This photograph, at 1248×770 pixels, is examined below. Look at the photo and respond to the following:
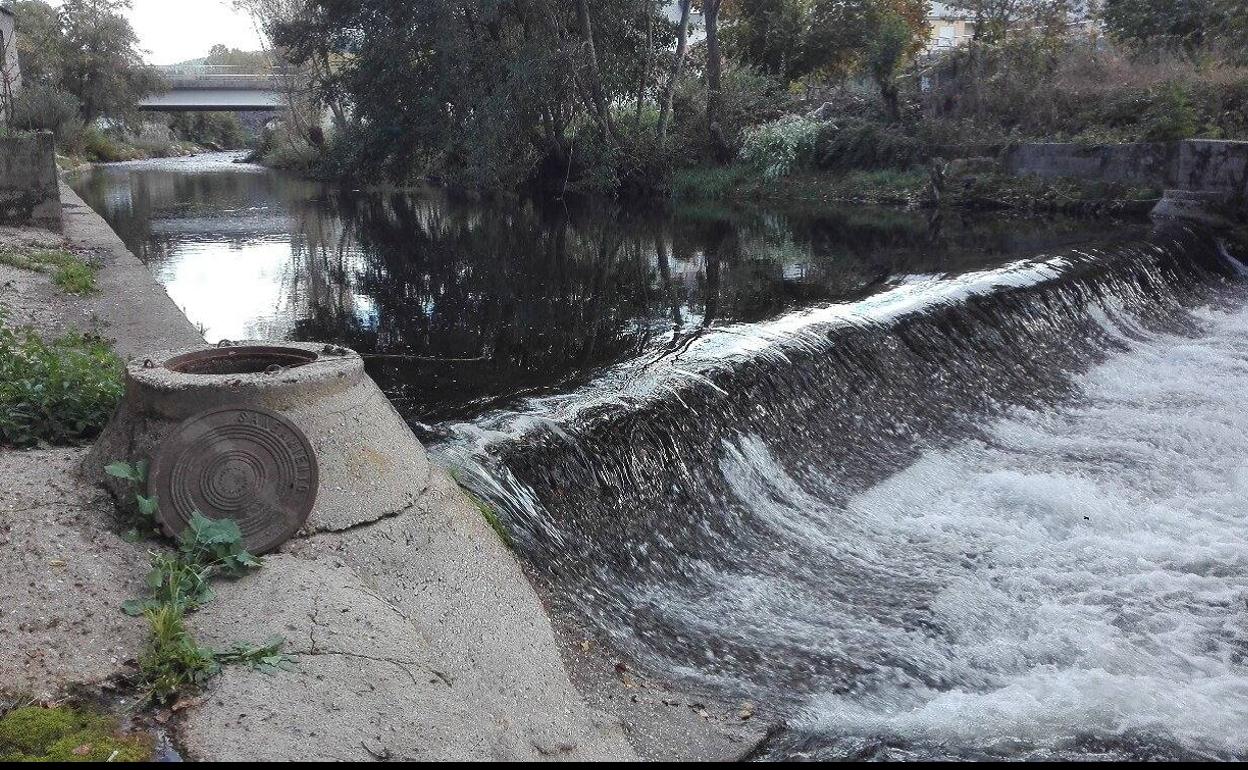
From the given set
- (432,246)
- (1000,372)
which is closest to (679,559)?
(1000,372)

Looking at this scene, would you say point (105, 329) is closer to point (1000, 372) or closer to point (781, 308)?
point (781, 308)

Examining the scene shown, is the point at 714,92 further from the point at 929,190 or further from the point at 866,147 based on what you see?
the point at 929,190

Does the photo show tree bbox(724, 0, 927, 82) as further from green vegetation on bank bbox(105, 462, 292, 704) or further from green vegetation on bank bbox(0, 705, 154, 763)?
green vegetation on bank bbox(0, 705, 154, 763)

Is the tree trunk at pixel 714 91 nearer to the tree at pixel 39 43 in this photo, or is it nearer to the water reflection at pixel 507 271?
the water reflection at pixel 507 271

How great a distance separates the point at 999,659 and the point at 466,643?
270 centimetres

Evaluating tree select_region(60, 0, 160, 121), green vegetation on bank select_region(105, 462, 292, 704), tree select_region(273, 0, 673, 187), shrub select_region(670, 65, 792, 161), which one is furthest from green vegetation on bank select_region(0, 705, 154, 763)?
tree select_region(60, 0, 160, 121)

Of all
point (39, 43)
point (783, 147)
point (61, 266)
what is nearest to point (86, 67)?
point (39, 43)

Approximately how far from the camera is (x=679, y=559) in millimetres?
6121

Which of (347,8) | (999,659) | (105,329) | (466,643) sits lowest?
(999,659)

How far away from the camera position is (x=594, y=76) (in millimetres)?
25641

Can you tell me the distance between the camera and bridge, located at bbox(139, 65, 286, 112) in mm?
64625

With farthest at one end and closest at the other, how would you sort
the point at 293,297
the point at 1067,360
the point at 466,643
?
the point at 293,297
the point at 1067,360
the point at 466,643

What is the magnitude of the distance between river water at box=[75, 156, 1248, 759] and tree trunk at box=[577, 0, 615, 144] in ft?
35.1

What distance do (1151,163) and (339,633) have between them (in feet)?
67.9
